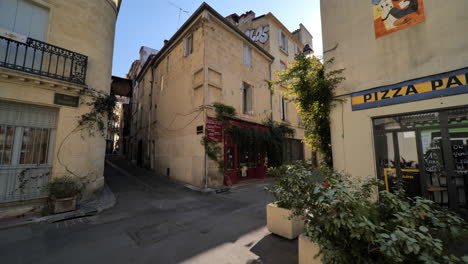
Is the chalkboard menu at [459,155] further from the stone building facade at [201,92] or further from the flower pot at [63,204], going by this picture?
the flower pot at [63,204]

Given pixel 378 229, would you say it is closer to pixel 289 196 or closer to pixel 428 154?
pixel 289 196

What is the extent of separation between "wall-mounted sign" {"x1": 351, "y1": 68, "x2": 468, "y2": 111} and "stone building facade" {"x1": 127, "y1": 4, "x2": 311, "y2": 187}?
252 inches

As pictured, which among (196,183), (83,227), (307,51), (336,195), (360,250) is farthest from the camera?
(196,183)

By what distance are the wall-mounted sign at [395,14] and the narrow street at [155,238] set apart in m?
5.77

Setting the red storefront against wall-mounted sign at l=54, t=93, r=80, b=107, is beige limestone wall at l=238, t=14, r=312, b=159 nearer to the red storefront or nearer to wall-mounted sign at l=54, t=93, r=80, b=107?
the red storefront

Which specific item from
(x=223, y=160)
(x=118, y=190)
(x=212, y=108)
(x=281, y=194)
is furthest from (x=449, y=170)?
(x=118, y=190)

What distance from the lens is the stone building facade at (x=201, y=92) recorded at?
31.1ft

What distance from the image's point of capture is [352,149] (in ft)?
16.6

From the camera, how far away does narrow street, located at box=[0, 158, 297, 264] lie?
3162 millimetres

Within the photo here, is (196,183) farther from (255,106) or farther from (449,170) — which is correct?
(449,170)

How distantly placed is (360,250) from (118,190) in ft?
29.6

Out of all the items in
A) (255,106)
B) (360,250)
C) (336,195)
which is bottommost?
(360,250)

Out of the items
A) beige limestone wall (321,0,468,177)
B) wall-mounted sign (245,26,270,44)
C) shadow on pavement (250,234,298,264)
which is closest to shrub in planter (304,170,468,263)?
shadow on pavement (250,234,298,264)

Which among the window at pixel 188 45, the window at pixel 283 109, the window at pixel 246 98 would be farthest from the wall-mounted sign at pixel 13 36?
the window at pixel 283 109
